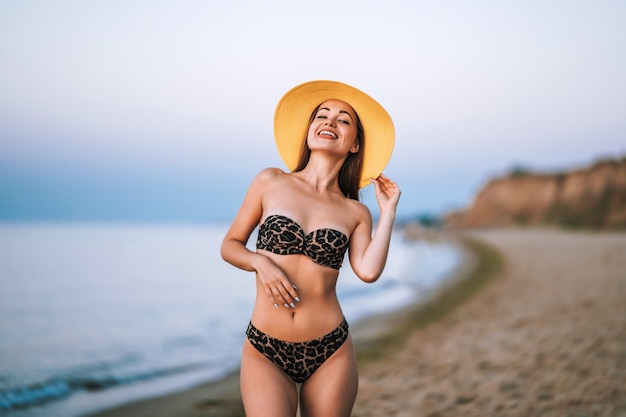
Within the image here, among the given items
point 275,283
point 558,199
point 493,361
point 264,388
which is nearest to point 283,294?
point 275,283

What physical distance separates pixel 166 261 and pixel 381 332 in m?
19.7

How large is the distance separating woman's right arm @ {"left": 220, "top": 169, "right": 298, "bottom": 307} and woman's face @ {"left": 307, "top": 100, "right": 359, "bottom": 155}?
0.24 metres

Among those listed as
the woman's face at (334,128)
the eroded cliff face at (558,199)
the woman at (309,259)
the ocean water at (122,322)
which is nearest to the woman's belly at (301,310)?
the woman at (309,259)

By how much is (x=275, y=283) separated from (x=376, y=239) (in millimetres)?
488

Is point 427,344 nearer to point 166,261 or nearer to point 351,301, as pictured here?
point 351,301

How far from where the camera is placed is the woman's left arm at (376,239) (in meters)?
2.51

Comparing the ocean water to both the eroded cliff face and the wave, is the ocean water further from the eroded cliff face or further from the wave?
the eroded cliff face

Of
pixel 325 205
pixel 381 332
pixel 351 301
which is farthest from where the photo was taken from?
pixel 351 301

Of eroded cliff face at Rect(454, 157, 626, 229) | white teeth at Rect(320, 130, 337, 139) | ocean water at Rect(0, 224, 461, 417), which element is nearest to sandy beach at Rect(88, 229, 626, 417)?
ocean water at Rect(0, 224, 461, 417)

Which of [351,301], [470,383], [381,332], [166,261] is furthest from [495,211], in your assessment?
[470,383]

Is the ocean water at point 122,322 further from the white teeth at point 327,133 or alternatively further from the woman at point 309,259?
the white teeth at point 327,133

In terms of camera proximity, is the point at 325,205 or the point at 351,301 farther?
the point at 351,301

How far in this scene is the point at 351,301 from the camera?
1487cm

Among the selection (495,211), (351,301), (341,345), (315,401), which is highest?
(341,345)
